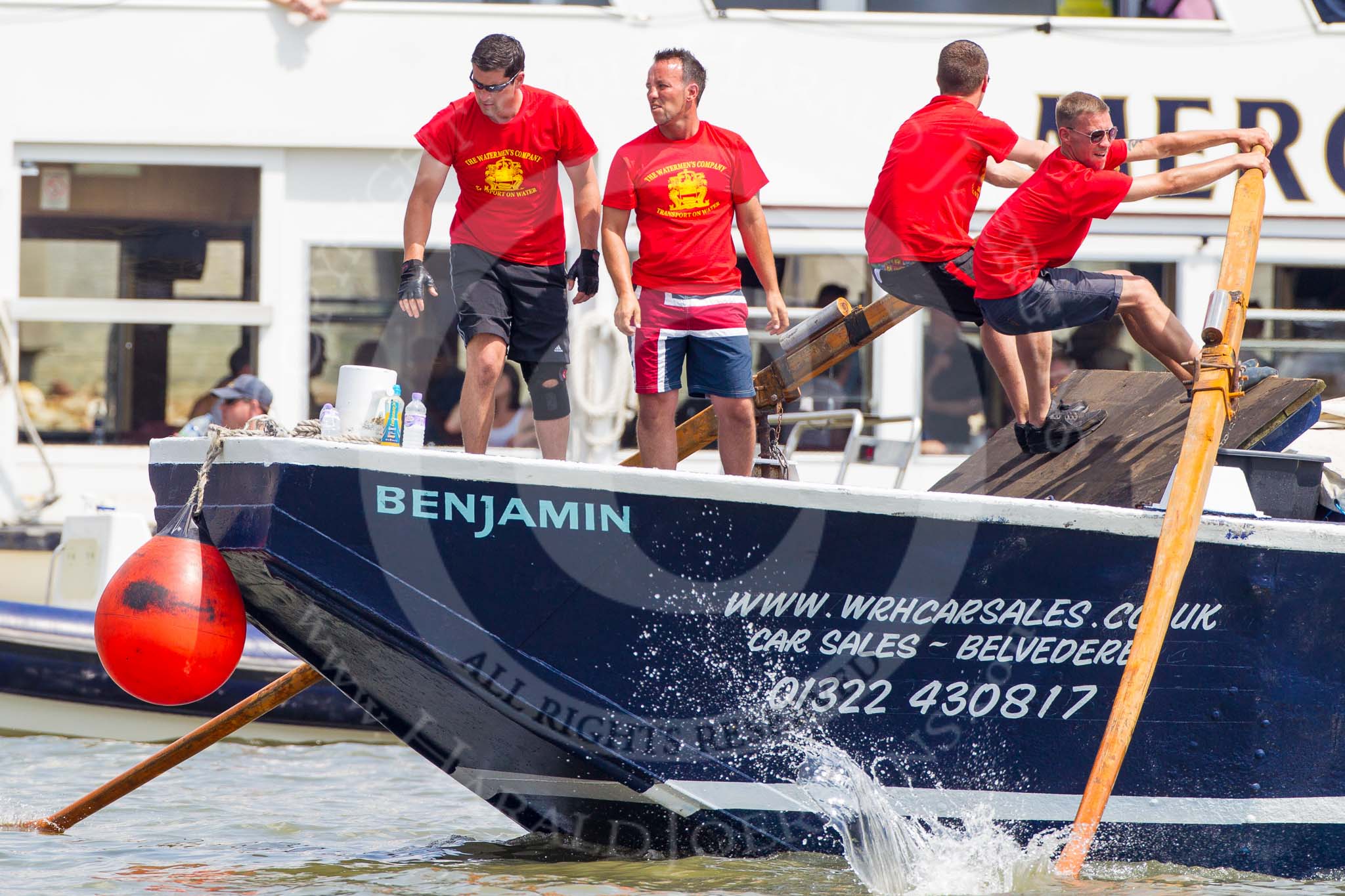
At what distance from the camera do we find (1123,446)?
18.4ft

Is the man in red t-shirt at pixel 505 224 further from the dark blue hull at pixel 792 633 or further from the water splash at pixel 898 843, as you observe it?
the water splash at pixel 898 843

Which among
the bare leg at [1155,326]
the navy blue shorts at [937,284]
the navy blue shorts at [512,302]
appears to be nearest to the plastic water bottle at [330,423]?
the navy blue shorts at [512,302]

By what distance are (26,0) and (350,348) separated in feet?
9.65

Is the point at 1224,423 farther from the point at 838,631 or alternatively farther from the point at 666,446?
the point at 666,446

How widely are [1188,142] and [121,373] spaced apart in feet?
24.0

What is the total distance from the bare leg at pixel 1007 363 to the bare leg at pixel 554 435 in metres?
Answer: 1.44

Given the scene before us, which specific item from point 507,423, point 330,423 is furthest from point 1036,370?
point 507,423

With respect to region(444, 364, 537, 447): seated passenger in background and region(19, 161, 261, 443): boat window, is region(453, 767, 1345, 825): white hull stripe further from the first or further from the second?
region(19, 161, 261, 443): boat window

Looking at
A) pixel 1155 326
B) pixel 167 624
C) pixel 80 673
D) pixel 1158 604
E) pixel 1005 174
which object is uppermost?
pixel 1005 174

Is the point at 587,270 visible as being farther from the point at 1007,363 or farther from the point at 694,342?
the point at 1007,363

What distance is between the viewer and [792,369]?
241 inches

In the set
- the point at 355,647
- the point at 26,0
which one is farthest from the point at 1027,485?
the point at 26,0

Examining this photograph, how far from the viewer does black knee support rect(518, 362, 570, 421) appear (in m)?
5.71

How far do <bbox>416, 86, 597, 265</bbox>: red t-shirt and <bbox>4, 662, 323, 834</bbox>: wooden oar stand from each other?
1.57 m
